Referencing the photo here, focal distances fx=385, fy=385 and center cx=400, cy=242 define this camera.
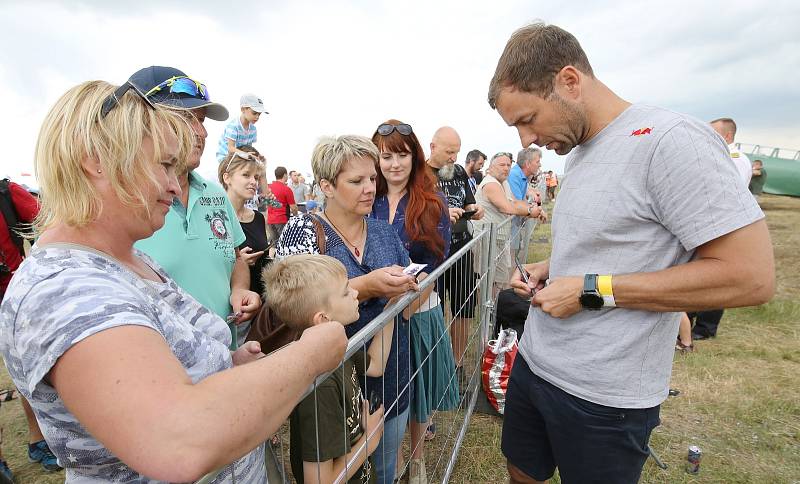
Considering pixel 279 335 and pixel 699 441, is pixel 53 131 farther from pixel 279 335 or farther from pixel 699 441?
pixel 699 441

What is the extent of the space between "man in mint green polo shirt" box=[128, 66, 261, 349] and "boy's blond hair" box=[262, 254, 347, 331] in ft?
1.42

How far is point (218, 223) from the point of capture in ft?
7.13

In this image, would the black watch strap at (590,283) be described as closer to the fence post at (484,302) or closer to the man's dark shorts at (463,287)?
the man's dark shorts at (463,287)

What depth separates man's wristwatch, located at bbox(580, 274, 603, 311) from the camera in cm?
145

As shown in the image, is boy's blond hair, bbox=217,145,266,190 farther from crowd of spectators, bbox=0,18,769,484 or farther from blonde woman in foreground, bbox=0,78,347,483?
blonde woman in foreground, bbox=0,78,347,483

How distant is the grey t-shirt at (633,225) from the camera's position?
48.7 inches

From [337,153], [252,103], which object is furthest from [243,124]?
[337,153]

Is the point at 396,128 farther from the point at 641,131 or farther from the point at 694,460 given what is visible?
the point at 694,460

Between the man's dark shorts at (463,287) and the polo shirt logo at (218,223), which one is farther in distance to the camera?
the man's dark shorts at (463,287)

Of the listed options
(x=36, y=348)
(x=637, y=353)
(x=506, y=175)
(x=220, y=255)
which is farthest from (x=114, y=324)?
(x=506, y=175)

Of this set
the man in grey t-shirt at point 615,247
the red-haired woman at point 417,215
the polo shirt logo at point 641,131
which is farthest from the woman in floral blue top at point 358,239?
the polo shirt logo at point 641,131

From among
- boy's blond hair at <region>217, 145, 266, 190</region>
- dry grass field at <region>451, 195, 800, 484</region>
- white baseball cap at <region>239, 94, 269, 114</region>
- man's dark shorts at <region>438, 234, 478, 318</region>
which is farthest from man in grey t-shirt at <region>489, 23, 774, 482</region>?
white baseball cap at <region>239, 94, 269, 114</region>

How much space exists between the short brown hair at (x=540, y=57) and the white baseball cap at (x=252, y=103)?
5.16m

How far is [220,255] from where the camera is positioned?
2.10m
